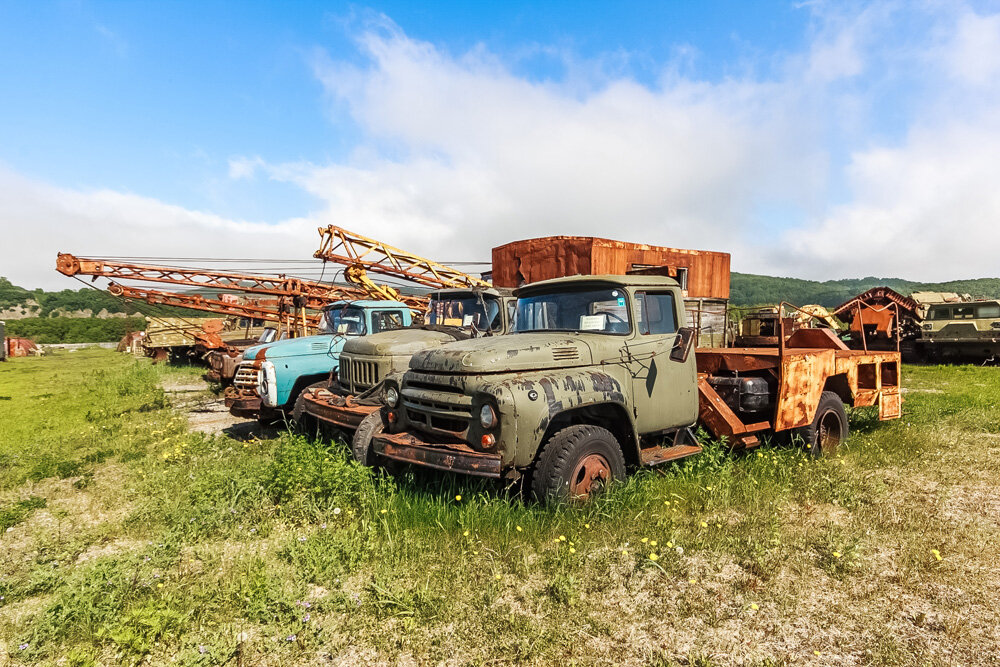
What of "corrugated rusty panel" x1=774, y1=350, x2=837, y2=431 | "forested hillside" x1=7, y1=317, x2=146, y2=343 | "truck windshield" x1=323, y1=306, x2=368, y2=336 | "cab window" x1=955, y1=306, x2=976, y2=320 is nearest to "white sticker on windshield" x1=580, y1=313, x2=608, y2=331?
"corrugated rusty panel" x1=774, y1=350, x2=837, y2=431

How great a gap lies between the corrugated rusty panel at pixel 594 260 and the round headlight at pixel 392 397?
254 inches

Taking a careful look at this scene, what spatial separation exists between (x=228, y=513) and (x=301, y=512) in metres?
0.63

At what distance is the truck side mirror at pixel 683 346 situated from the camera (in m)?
4.93

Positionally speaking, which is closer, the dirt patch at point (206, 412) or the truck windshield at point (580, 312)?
the truck windshield at point (580, 312)

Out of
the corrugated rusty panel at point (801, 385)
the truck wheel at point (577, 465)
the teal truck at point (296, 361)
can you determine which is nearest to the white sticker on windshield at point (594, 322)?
the truck wheel at point (577, 465)

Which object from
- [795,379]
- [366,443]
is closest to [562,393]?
[366,443]

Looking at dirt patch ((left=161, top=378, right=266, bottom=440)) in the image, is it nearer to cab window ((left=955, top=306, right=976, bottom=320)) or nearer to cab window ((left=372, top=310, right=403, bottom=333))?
cab window ((left=372, top=310, right=403, bottom=333))

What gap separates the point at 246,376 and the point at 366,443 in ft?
13.7

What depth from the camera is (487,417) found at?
4133 mm

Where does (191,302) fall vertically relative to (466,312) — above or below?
above

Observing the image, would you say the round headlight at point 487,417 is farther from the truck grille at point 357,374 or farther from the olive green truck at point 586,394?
the truck grille at point 357,374

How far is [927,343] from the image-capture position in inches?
731

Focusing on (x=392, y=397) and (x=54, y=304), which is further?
(x=54, y=304)

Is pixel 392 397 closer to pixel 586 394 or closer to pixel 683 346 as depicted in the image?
pixel 586 394
